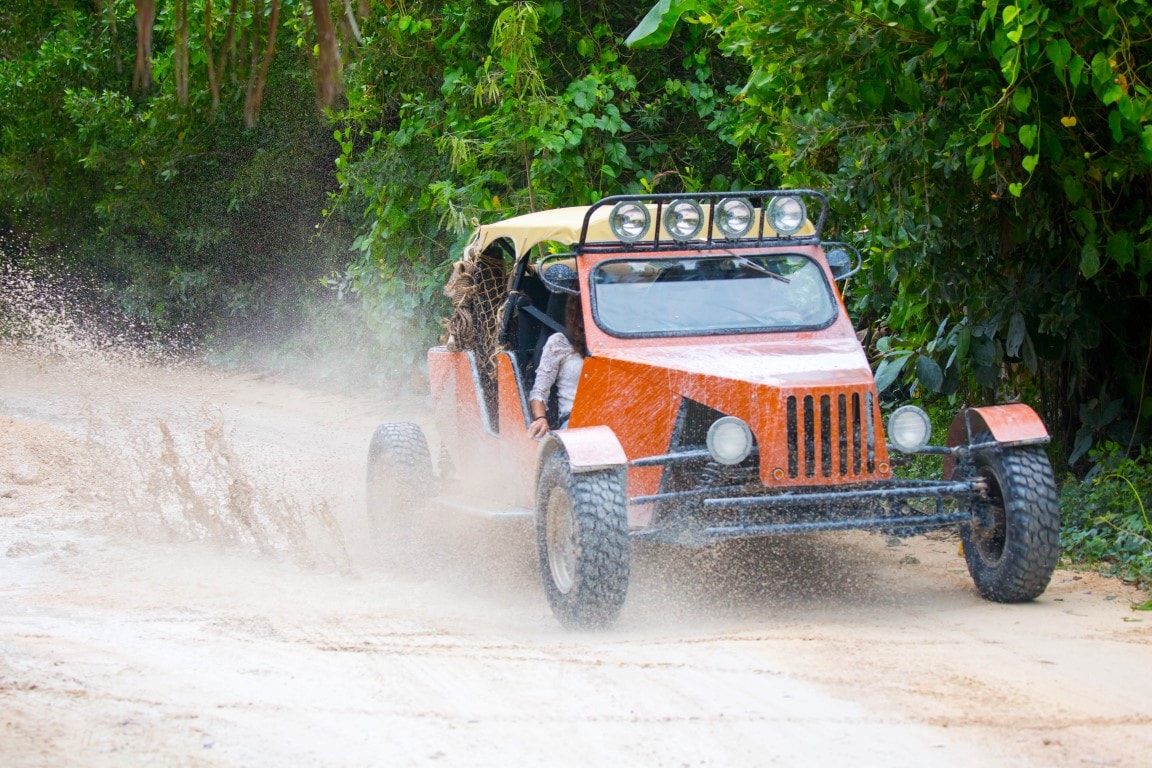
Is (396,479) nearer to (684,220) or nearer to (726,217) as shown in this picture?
(684,220)

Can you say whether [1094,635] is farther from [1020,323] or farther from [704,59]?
[704,59]

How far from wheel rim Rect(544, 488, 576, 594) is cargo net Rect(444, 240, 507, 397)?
7.13 ft

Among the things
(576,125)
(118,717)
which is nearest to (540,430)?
(118,717)

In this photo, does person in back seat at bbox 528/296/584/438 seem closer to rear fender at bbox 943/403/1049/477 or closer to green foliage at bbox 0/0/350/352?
rear fender at bbox 943/403/1049/477

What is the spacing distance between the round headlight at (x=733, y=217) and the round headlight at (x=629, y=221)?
1.35ft

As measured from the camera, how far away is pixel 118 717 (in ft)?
Result: 14.2

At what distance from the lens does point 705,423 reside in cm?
626

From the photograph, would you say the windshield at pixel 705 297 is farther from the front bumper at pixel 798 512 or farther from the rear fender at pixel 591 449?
the front bumper at pixel 798 512

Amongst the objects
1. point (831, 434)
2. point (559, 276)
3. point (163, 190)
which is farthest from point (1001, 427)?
point (163, 190)

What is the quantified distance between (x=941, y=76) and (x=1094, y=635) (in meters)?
3.07

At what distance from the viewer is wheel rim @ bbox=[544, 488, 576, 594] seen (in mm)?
5820

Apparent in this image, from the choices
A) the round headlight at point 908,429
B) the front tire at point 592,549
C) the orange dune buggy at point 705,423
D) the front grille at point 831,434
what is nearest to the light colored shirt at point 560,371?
the orange dune buggy at point 705,423

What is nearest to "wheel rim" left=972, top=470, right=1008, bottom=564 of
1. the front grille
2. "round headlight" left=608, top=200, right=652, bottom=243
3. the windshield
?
the front grille

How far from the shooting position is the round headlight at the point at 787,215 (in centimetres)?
701
